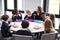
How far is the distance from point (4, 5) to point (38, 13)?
96.0 inches

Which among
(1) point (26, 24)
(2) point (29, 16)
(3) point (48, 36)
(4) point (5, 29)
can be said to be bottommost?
(3) point (48, 36)

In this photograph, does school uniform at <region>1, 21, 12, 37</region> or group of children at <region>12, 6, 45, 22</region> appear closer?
school uniform at <region>1, 21, 12, 37</region>

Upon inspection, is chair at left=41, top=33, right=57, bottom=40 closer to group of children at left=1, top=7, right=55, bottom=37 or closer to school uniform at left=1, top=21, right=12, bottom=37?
group of children at left=1, top=7, right=55, bottom=37

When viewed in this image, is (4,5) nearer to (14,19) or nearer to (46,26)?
(14,19)

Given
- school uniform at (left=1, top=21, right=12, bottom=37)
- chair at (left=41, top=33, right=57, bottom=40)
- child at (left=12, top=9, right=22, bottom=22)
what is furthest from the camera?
child at (left=12, top=9, right=22, bottom=22)

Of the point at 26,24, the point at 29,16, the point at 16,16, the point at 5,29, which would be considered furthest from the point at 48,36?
the point at 16,16

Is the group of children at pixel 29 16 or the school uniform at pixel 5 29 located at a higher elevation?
the group of children at pixel 29 16

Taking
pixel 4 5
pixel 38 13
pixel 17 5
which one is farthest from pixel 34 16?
pixel 4 5

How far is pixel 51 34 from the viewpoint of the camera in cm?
320

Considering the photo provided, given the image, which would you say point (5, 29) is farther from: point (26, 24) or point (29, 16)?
point (29, 16)

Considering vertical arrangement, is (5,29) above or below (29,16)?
below

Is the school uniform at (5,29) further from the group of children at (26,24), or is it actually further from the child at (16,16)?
the child at (16,16)

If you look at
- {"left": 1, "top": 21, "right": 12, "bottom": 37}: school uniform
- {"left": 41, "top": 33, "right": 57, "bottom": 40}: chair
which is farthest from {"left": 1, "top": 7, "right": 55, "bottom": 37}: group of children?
{"left": 41, "top": 33, "right": 57, "bottom": 40}: chair

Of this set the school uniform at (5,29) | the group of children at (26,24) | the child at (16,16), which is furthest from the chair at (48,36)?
the child at (16,16)
